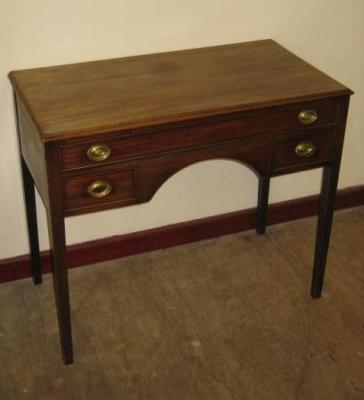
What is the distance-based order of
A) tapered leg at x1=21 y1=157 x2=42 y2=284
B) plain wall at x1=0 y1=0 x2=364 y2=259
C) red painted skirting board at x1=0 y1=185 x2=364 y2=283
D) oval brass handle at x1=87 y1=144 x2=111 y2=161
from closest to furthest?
oval brass handle at x1=87 y1=144 x2=111 y2=161, plain wall at x1=0 y1=0 x2=364 y2=259, tapered leg at x1=21 y1=157 x2=42 y2=284, red painted skirting board at x1=0 y1=185 x2=364 y2=283

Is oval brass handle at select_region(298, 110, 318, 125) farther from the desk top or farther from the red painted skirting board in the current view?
the red painted skirting board

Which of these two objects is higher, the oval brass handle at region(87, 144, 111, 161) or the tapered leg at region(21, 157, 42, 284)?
the oval brass handle at region(87, 144, 111, 161)

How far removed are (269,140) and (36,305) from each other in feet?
3.34

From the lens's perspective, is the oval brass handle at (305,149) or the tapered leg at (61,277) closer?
the tapered leg at (61,277)

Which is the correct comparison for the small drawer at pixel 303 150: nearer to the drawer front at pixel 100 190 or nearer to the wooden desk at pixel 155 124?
the wooden desk at pixel 155 124

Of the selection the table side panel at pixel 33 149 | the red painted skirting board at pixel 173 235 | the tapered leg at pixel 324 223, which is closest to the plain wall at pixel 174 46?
the red painted skirting board at pixel 173 235

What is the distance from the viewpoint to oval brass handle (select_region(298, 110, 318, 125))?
2.02 meters

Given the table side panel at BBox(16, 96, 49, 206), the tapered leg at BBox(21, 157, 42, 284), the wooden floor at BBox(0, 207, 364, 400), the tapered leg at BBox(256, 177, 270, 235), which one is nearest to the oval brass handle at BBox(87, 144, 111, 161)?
the table side panel at BBox(16, 96, 49, 206)

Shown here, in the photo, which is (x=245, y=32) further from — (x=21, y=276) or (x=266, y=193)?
(x=21, y=276)

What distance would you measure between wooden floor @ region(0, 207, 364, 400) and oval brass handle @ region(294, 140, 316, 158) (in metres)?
0.61

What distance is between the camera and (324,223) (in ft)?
7.54

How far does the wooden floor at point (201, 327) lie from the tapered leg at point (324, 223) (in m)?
0.08

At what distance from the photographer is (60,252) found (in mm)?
1949

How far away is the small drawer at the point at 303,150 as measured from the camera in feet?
6.80
